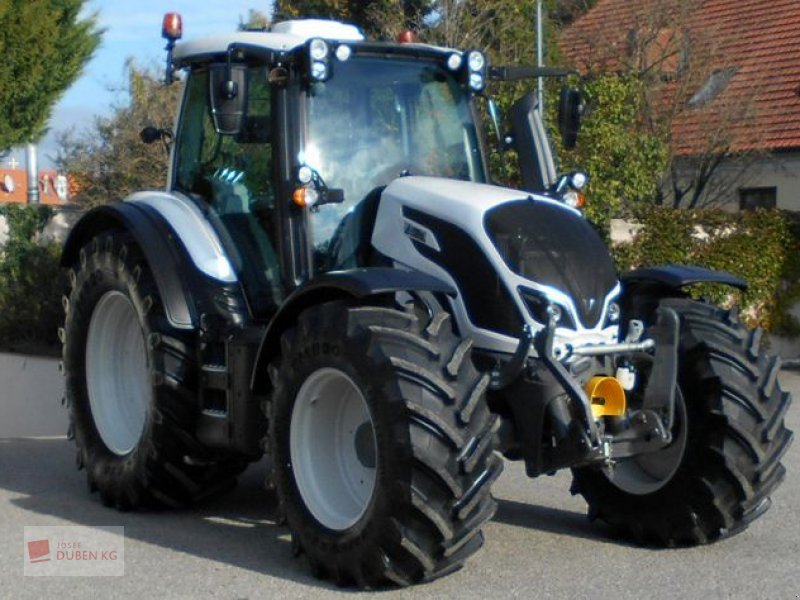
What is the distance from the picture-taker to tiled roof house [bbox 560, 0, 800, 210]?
23188 millimetres

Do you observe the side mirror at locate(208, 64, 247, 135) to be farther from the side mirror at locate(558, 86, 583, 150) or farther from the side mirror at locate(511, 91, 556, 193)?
the side mirror at locate(558, 86, 583, 150)

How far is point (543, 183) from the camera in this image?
24.9 feet

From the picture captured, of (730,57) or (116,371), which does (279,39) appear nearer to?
(116,371)

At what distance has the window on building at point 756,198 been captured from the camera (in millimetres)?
25125

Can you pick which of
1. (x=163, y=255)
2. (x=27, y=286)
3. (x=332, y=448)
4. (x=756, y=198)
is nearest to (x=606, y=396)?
(x=332, y=448)

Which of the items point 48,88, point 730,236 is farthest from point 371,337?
point 48,88

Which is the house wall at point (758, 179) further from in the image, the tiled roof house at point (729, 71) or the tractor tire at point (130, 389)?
the tractor tire at point (130, 389)

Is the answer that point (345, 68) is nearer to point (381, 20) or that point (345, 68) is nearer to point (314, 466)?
point (314, 466)

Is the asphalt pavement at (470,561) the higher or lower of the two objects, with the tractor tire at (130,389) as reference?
lower

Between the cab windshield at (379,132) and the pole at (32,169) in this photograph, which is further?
the pole at (32,169)

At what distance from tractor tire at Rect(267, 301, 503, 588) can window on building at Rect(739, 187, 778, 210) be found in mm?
19995

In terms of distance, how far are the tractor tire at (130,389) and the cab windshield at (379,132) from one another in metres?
1.04

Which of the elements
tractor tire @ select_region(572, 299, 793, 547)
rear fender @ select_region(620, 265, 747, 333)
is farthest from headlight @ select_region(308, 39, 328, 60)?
tractor tire @ select_region(572, 299, 793, 547)
